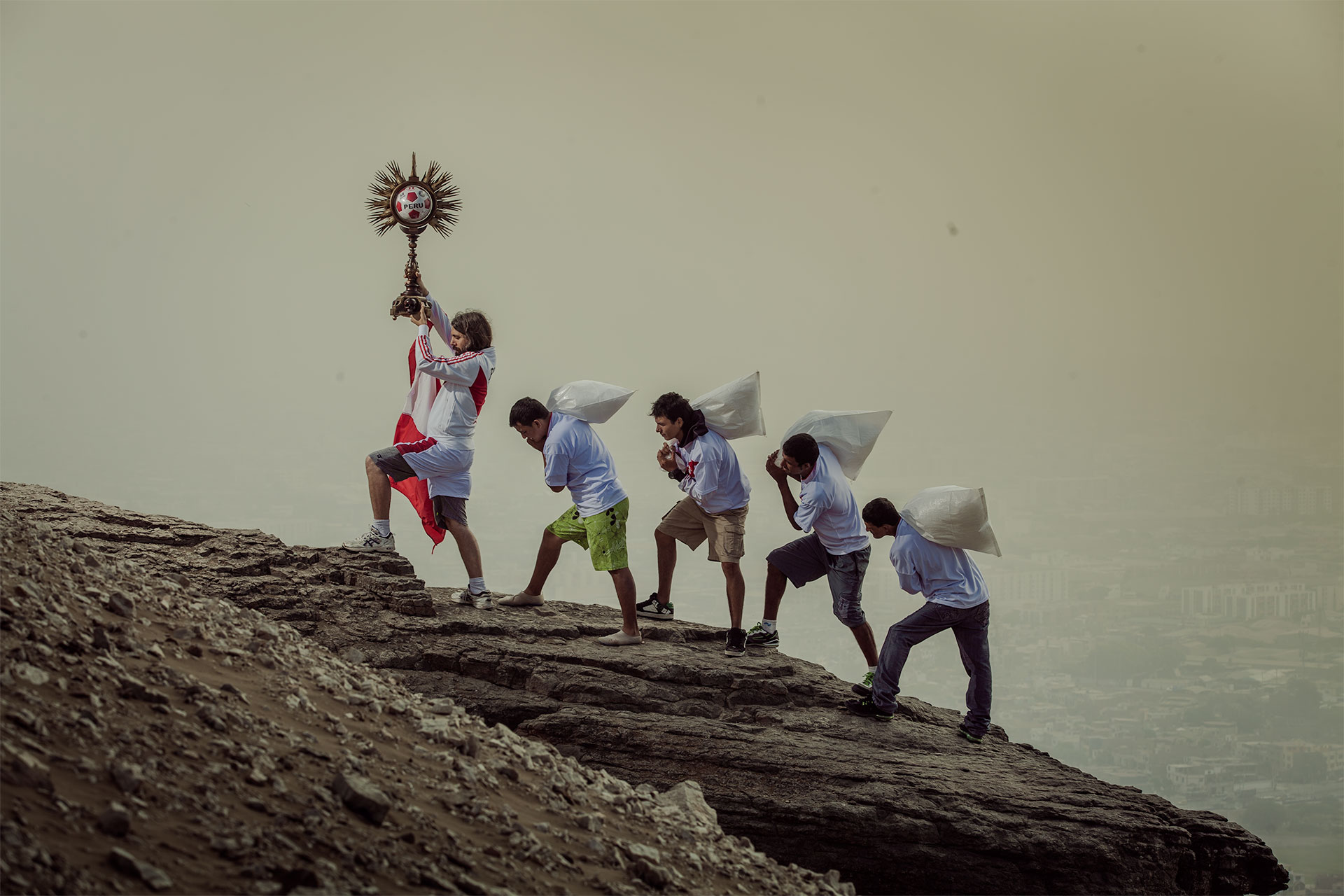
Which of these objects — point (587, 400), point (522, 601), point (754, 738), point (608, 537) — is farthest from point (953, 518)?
point (522, 601)

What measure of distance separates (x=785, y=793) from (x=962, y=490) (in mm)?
2676

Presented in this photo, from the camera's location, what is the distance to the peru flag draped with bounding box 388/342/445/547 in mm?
9633

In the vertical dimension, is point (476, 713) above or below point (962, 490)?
below

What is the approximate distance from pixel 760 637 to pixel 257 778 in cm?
565

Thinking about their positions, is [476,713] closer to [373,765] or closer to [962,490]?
[373,765]

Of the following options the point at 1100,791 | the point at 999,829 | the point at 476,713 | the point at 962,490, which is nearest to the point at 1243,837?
the point at 1100,791

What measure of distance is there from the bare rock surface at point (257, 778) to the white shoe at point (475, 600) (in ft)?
4.69

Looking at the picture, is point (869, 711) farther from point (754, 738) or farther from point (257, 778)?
point (257, 778)

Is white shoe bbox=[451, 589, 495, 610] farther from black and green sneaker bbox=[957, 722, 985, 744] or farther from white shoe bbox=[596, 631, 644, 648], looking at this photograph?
black and green sneaker bbox=[957, 722, 985, 744]

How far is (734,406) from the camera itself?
9539 mm

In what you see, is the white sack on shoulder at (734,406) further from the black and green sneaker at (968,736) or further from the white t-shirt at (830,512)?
the black and green sneaker at (968,736)

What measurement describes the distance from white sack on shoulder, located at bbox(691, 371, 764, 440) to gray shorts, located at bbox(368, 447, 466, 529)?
2229mm

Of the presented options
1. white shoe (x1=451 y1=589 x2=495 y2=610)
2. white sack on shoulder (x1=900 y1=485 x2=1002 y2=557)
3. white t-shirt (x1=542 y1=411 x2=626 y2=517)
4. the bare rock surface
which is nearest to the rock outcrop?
white shoe (x1=451 y1=589 x2=495 y2=610)

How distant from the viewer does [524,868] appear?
5305 millimetres
